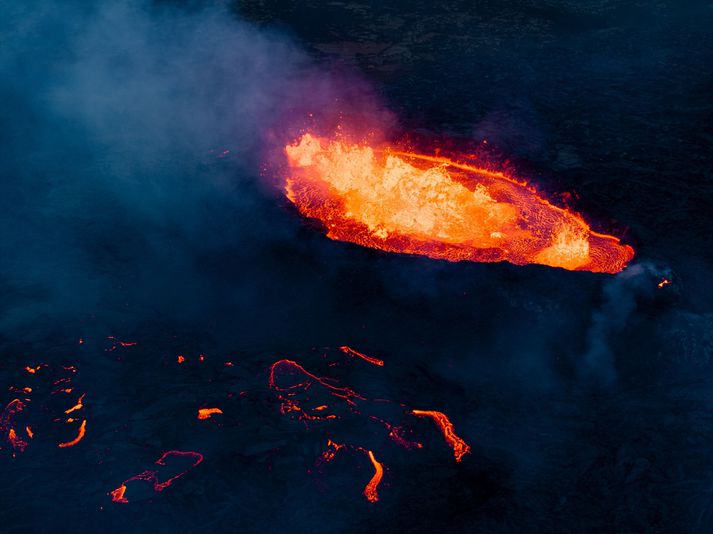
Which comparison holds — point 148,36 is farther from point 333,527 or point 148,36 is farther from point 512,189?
point 333,527

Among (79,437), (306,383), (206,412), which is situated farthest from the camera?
(306,383)

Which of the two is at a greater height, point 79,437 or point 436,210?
point 436,210

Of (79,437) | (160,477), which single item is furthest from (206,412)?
(79,437)

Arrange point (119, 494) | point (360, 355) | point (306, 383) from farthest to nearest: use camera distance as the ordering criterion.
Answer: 1. point (360, 355)
2. point (306, 383)
3. point (119, 494)

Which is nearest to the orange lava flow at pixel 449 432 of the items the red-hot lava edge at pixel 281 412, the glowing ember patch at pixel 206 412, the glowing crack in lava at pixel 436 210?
the red-hot lava edge at pixel 281 412

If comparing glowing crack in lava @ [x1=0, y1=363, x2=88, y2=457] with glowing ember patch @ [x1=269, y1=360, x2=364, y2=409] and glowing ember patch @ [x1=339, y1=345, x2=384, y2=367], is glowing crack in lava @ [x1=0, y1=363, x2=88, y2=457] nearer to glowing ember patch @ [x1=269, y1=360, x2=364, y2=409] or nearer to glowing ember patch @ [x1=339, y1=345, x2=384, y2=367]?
glowing ember patch @ [x1=269, y1=360, x2=364, y2=409]

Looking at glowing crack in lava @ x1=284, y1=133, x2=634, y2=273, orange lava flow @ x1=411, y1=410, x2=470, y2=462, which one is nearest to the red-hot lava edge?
orange lava flow @ x1=411, y1=410, x2=470, y2=462

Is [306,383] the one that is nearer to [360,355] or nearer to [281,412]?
[281,412]
